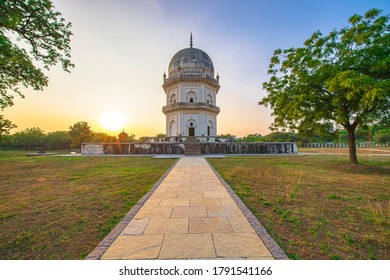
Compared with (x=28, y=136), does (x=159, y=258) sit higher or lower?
lower

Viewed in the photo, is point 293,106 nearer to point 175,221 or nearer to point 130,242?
point 175,221

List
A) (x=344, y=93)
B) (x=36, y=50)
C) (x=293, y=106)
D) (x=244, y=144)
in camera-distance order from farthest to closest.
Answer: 1. (x=244, y=144)
2. (x=36, y=50)
3. (x=293, y=106)
4. (x=344, y=93)

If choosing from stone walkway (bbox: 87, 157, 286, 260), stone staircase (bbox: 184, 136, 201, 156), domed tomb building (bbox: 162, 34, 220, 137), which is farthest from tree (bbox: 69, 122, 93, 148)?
stone walkway (bbox: 87, 157, 286, 260)

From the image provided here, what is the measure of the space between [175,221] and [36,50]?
1655 centimetres

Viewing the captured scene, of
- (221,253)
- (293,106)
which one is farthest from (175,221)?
(293,106)

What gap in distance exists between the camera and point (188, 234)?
2891 mm

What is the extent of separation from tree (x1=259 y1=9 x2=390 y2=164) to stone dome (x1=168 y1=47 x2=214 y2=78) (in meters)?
24.5

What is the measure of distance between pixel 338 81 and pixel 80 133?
5508cm

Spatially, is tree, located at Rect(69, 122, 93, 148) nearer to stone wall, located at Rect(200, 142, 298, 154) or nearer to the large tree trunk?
stone wall, located at Rect(200, 142, 298, 154)

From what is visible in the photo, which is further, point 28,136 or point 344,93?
point 28,136

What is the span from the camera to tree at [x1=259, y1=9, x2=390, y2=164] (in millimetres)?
7641

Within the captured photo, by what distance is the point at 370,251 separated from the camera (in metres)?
2.56

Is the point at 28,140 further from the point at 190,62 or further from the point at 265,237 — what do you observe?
the point at 265,237

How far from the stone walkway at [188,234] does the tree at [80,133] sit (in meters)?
51.4
